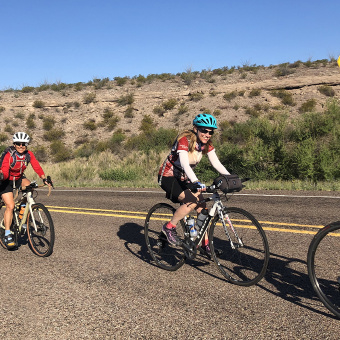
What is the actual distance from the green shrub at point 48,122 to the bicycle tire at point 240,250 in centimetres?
4377

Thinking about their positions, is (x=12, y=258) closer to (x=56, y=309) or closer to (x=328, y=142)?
(x=56, y=309)

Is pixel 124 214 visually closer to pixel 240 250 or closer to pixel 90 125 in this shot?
pixel 240 250

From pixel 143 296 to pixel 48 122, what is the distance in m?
44.7

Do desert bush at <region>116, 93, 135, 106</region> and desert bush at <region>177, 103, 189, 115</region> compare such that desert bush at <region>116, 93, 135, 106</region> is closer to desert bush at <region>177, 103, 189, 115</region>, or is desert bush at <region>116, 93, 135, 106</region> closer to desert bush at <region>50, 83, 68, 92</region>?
desert bush at <region>177, 103, 189, 115</region>

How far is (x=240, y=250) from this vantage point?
15.5 ft

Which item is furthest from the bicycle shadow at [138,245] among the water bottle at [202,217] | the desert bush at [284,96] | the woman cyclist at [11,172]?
the desert bush at [284,96]

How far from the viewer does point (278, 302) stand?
3.85 meters

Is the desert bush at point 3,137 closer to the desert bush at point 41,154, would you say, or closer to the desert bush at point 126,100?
the desert bush at point 41,154

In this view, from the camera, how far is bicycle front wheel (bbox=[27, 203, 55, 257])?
5.91 metres

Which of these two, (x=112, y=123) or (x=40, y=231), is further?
(x=112, y=123)

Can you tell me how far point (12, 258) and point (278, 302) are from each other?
4.27 m

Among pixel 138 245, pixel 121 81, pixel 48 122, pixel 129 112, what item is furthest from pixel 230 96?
pixel 138 245

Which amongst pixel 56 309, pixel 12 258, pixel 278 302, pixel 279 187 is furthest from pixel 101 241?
pixel 279 187

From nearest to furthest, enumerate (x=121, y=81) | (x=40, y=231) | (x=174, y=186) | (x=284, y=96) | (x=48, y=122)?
(x=174, y=186)
(x=40, y=231)
(x=284, y=96)
(x=48, y=122)
(x=121, y=81)
